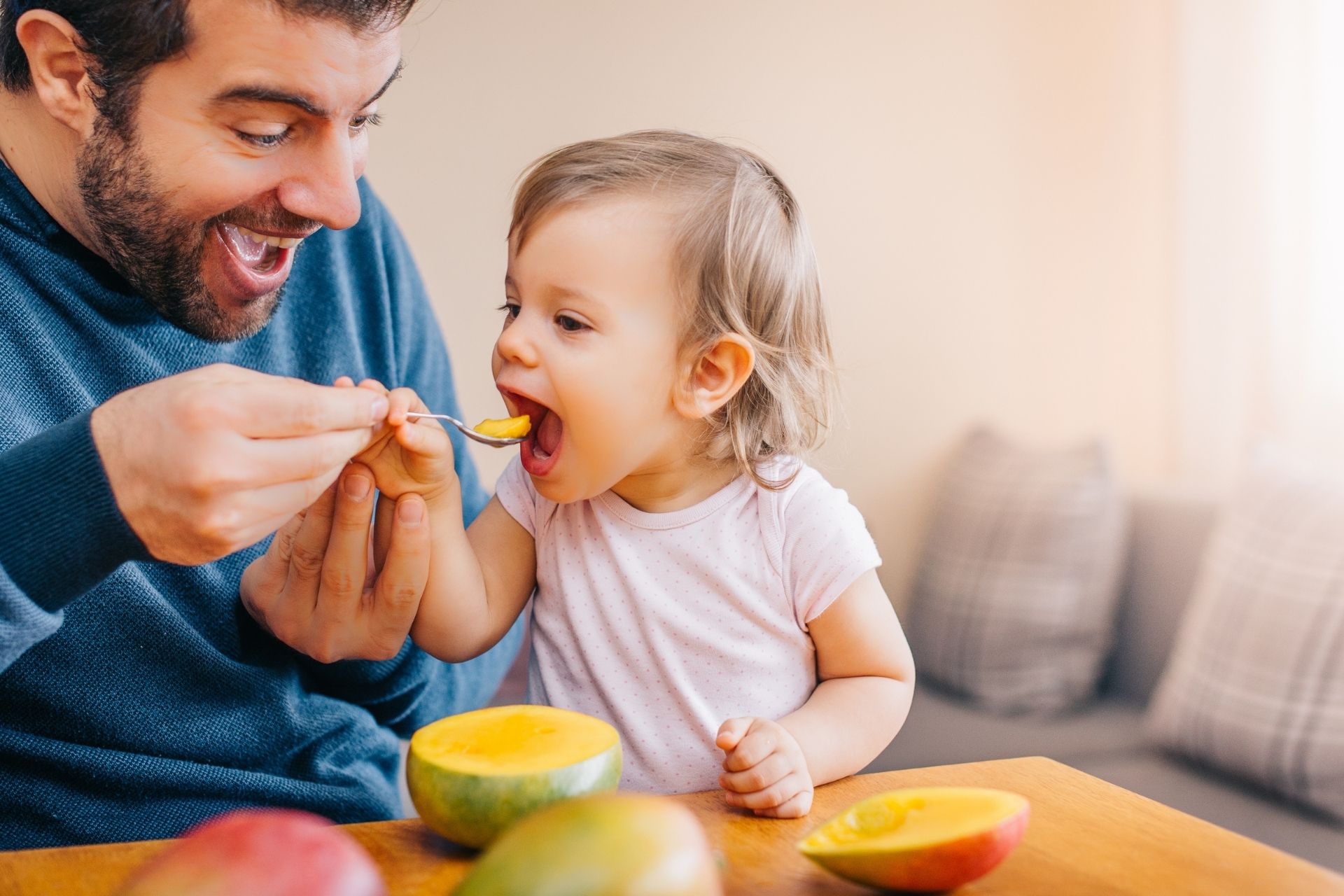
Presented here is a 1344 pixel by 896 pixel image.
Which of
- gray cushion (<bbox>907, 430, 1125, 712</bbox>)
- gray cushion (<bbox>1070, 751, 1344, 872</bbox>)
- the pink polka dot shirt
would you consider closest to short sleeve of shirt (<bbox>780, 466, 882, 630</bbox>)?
the pink polka dot shirt

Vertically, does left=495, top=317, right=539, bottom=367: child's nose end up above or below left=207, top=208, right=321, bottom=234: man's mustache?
below

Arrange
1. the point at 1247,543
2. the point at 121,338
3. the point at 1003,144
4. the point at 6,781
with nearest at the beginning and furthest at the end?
the point at 6,781
the point at 121,338
the point at 1247,543
the point at 1003,144

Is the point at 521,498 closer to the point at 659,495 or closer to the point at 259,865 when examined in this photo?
the point at 659,495

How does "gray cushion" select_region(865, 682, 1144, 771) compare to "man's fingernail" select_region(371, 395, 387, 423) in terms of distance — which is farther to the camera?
"gray cushion" select_region(865, 682, 1144, 771)

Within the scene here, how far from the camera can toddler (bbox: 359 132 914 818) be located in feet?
3.33

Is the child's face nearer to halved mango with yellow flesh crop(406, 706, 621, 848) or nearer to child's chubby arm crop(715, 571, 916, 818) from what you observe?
child's chubby arm crop(715, 571, 916, 818)

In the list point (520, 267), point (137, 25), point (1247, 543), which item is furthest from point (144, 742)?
point (1247, 543)

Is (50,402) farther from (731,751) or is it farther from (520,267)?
(731,751)

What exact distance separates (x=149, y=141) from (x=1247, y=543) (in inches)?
74.6

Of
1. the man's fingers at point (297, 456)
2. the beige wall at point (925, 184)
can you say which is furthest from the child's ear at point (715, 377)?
the beige wall at point (925, 184)

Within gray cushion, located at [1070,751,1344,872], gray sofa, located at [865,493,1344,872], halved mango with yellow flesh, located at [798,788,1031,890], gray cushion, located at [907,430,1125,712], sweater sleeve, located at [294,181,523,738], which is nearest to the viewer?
halved mango with yellow flesh, located at [798,788,1031,890]

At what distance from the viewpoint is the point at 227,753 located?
1098mm

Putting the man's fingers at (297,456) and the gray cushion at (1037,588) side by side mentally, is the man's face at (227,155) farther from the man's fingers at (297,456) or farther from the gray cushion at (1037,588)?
the gray cushion at (1037,588)

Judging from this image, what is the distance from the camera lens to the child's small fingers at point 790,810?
775 millimetres
